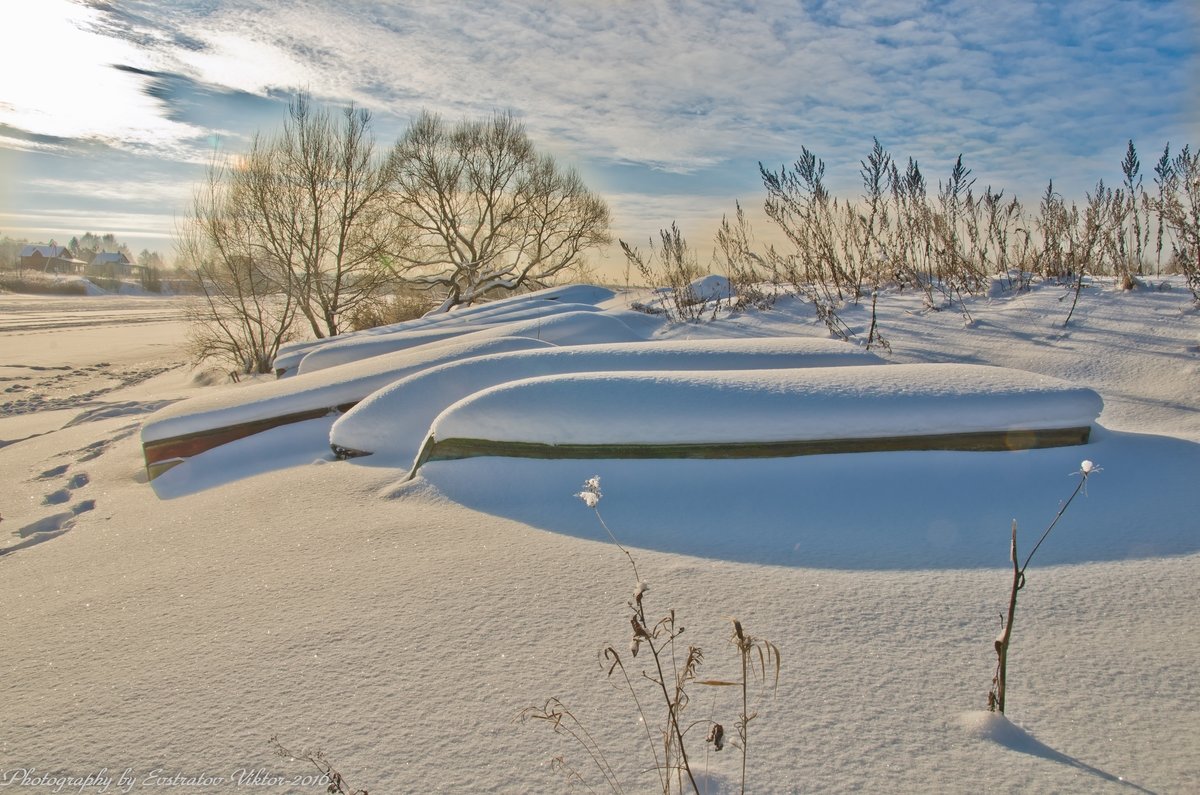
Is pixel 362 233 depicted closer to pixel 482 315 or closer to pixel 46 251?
pixel 482 315

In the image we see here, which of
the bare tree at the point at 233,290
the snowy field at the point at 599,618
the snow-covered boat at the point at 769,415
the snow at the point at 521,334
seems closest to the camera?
the snowy field at the point at 599,618

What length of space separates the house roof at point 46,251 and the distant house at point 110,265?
269 cm

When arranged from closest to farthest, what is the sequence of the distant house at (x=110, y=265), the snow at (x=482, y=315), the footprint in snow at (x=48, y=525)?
1. the footprint in snow at (x=48, y=525)
2. the snow at (x=482, y=315)
3. the distant house at (x=110, y=265)

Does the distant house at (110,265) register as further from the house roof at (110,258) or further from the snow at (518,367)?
the snow at (518,367)

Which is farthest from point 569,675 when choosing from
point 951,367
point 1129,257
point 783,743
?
point 1129,257

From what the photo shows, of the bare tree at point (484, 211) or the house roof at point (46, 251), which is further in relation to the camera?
the house roof at point (46, 251)

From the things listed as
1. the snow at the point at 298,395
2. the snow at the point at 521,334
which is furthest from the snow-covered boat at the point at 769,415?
the snow at the point at 521,334

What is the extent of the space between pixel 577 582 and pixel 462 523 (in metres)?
0.68

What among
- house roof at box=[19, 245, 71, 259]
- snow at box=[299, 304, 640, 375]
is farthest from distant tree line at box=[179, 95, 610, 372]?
house roof at box=[19, 245, 71, 259]

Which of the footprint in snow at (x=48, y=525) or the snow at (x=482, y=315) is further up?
the snow at (x=482, y=315)

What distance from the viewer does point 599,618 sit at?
165 cm

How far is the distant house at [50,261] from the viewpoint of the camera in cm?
5444

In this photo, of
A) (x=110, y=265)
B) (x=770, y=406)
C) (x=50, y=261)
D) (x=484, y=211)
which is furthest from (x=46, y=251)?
(x=770, y=406)

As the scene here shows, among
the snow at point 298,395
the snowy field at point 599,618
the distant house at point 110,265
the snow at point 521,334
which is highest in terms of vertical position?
the distant house at point 110,265
